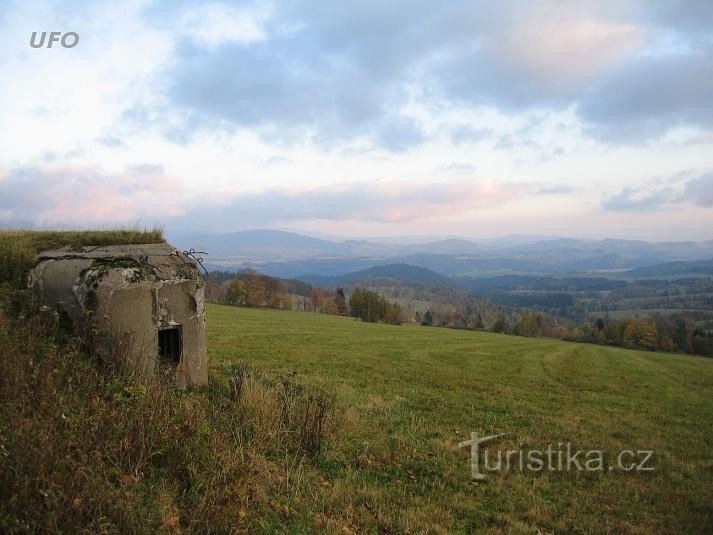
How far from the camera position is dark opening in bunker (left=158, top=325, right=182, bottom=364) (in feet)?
26.5

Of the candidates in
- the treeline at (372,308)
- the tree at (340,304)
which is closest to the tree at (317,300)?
the tree at (340,304)

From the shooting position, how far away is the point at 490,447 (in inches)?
347

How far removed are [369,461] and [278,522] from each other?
240 cm

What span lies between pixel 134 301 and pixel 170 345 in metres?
1.18

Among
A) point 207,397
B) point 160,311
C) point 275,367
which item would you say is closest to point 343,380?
point 275,367

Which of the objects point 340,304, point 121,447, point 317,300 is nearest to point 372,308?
point 340,304

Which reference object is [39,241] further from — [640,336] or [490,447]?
[640,336]

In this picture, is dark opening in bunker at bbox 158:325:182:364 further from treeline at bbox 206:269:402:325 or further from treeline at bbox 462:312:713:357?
treeline at bbox 462:312:713:357

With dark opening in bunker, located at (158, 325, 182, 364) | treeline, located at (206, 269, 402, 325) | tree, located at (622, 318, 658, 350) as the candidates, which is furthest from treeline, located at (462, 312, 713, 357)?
dark opening in bunker, located at (158, 325, 182, 364)

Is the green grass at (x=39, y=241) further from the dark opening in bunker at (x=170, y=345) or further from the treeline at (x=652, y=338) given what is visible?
the treeline at (x=652, y=338)

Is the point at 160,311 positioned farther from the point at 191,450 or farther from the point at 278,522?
the point at 278,522

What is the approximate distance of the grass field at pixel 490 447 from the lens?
233 inches

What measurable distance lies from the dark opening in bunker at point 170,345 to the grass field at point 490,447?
312cm

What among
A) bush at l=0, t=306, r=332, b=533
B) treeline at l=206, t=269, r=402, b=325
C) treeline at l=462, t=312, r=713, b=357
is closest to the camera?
bush at l=0, t=306, r=332, b=533
